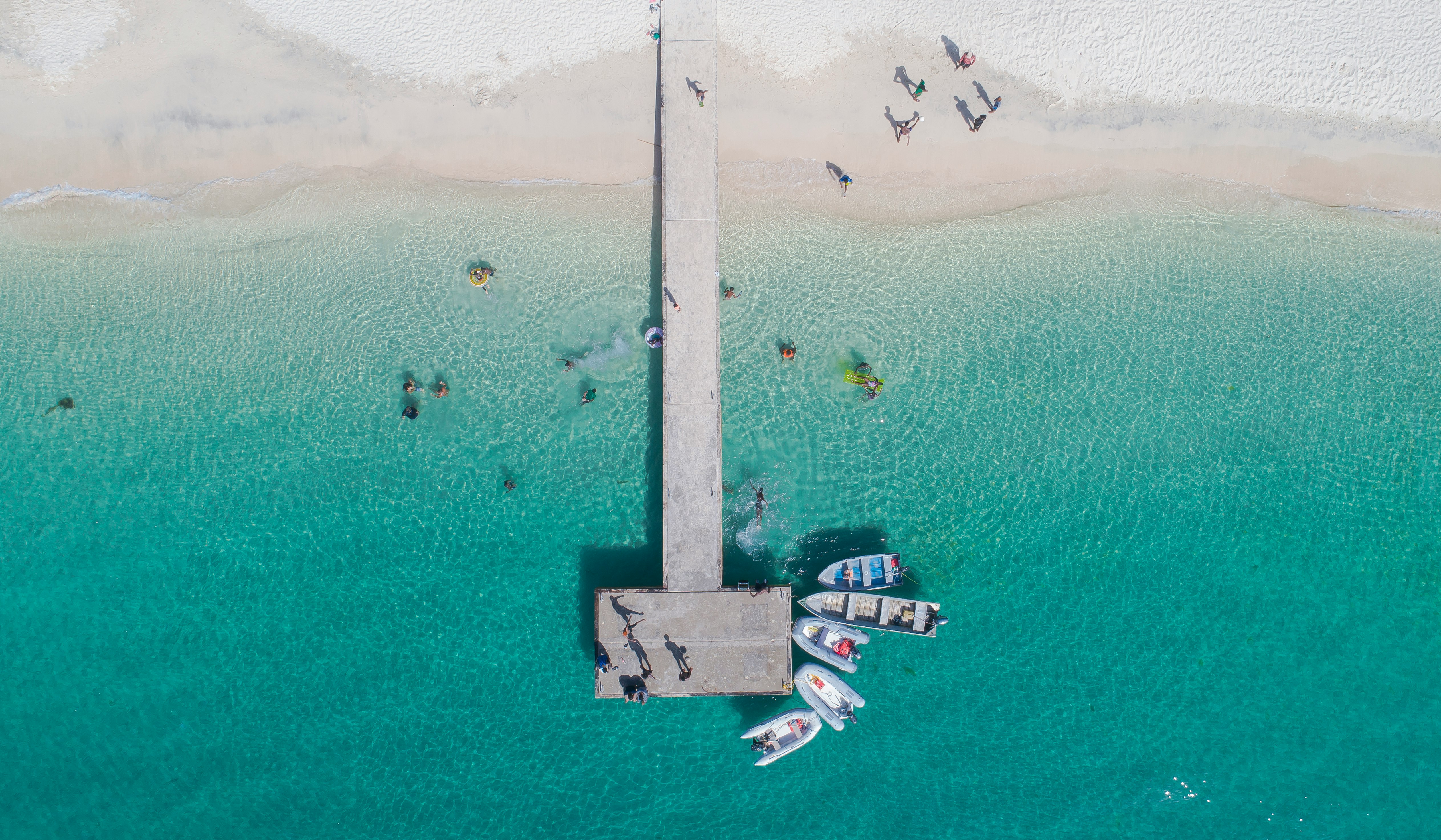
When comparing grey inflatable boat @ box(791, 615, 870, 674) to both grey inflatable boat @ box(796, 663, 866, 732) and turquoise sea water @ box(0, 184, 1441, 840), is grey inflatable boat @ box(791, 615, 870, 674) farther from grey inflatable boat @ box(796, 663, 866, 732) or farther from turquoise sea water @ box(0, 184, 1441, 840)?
turquoise sea water @ box(0, 184, 1441, 840)

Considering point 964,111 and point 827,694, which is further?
point 964,111

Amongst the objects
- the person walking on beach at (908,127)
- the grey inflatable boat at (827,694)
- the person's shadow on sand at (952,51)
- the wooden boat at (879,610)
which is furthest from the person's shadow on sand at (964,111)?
the grey inflatable boat at (827,694)

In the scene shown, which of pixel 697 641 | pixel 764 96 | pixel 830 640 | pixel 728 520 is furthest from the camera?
pixel 764 96

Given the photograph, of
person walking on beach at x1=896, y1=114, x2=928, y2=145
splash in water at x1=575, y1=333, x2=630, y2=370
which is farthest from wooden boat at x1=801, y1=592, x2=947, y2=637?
person walking on beach at x1=896, y1=114, x2=928, y2=145

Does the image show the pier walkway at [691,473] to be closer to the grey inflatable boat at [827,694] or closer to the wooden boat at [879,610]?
the grey inflatable boat at [827,694]

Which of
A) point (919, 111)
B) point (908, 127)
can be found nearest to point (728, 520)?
point (908, 127)

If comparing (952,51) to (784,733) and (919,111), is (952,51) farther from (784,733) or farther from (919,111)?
(784,733)
